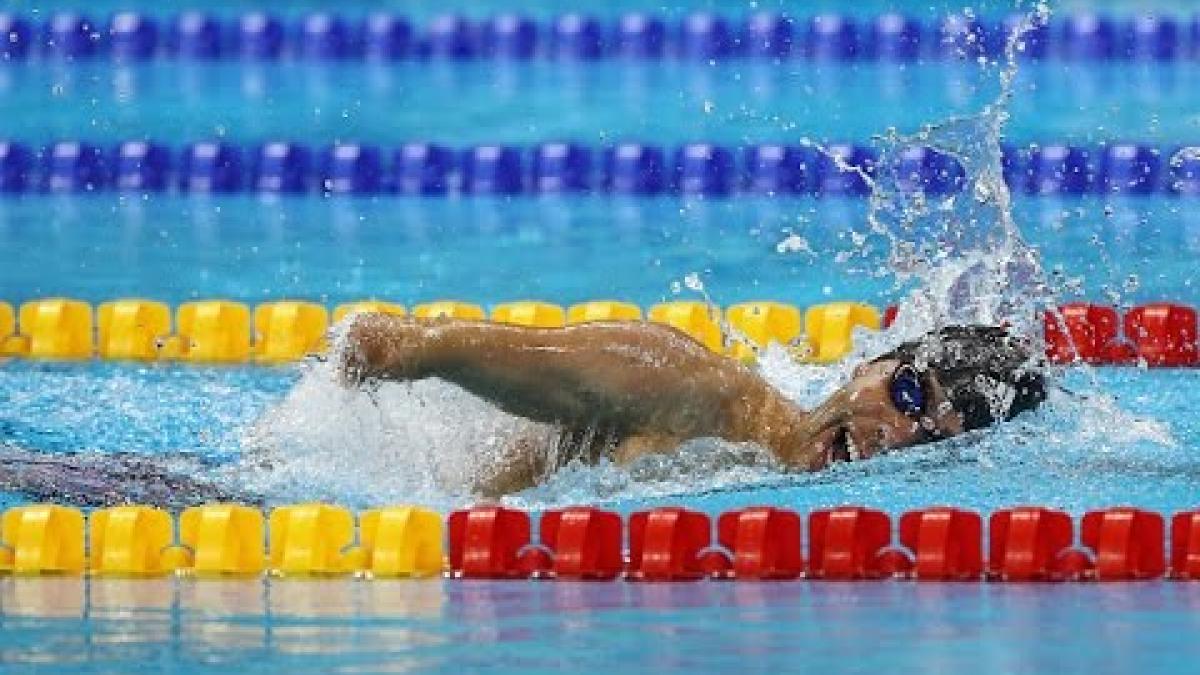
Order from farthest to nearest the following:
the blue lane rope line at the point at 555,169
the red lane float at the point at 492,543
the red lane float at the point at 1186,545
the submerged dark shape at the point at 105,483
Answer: the blue lane rope line at the point at 555,169, the submerged dark shape at the point at 105,483, the red lane float at the point at 492,543, the red lane float at the point at 1186,545

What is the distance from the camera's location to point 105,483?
19.1 feet

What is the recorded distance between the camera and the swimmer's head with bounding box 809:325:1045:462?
18.3ft

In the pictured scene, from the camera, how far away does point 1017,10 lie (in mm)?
11664

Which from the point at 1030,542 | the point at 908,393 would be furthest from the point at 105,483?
the point at 1030,542

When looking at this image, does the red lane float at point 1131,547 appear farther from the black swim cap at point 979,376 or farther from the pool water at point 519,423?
the black swim cap at point 979,376

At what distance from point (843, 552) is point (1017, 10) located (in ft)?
22.1

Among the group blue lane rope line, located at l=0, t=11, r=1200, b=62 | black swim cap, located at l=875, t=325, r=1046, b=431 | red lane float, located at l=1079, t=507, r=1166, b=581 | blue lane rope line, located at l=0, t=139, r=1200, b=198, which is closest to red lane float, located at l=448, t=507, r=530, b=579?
black swim cap, located at l=875, t=325, r=1046, b=431

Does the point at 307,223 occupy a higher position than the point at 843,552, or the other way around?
the point at 307,223

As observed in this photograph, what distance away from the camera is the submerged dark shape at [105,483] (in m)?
5.77

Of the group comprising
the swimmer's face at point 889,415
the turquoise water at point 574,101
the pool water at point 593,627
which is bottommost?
the pool water at point 593,627

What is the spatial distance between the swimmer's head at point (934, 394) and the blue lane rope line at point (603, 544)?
0.29m

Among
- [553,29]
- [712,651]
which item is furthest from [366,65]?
[712,651]

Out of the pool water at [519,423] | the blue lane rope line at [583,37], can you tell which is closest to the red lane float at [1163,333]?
the pool water at [519,423]

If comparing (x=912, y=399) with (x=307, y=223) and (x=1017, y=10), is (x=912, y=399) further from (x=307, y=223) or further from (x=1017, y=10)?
(x=1017, y=10)
